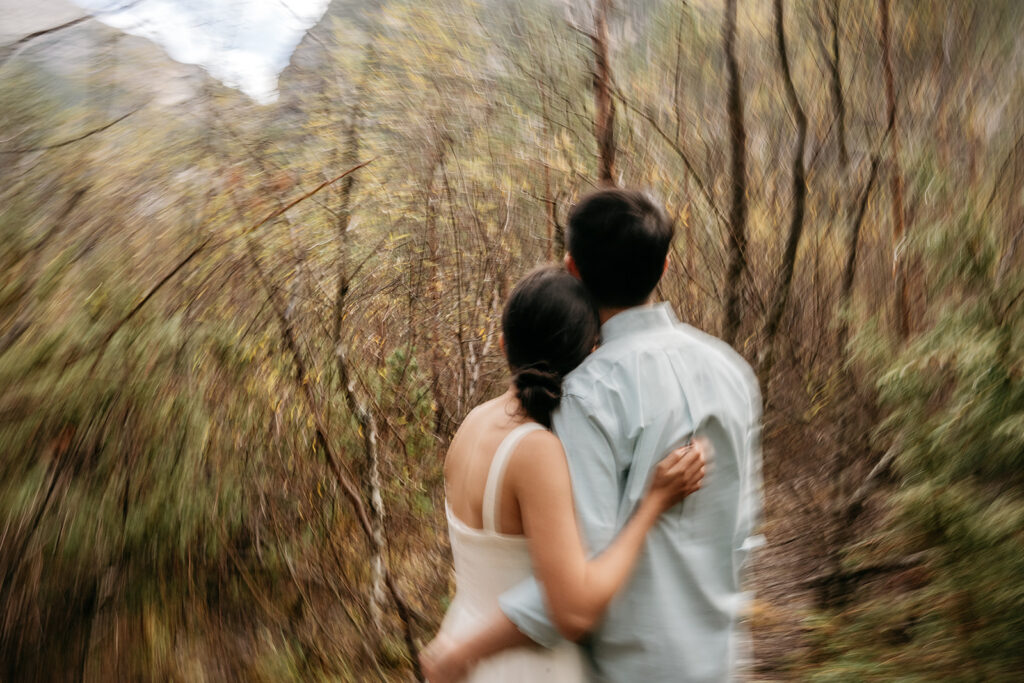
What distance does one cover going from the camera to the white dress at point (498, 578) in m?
1.19

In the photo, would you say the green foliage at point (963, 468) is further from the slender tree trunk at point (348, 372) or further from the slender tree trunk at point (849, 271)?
the slender tree trunk at point (348, 372)

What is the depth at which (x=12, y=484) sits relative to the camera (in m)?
1.86

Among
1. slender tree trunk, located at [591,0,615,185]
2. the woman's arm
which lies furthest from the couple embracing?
slender tree trunk, located at [591,0,615,185]

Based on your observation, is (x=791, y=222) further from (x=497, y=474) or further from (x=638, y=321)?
(x=497, y=474)

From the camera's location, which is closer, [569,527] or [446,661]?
[569,527]

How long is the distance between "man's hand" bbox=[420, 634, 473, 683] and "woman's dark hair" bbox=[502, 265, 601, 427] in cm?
47

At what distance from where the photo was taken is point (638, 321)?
4.09 feet

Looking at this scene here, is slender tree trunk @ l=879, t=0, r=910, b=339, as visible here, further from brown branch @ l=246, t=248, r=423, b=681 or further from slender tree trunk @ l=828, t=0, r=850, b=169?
brown branch @ l=246, t=248, r=423, b=681

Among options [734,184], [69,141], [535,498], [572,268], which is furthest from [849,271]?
[69,141]

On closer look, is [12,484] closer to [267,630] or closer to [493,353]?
[267,630]

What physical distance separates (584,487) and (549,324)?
281 millimetres

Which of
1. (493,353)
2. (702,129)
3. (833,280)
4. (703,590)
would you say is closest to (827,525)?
(833,280)

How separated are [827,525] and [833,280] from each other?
1516 millimetres

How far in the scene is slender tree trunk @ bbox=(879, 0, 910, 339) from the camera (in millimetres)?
3728
